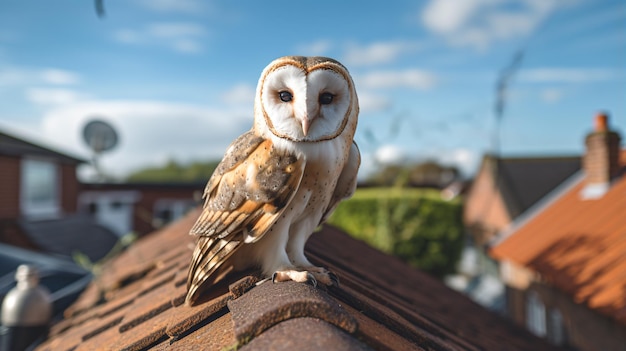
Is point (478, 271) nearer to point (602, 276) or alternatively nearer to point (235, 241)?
point (602, 276)

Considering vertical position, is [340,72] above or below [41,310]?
above

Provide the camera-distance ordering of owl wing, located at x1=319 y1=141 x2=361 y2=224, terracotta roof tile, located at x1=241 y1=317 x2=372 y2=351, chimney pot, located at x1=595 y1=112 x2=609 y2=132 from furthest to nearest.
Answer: chimney pot, located at x1=595 y1=112 x2=609 y2=132 → owl wing, located at x1=319 y1=141 x2=361 y2=224 → terracotta roof tile, located at x1=241 y1=317 x2=372 y2=351

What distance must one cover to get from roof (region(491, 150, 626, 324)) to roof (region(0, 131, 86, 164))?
41.1 ft

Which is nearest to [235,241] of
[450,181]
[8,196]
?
[8,196]

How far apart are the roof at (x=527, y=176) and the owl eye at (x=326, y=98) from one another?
47.3 ft

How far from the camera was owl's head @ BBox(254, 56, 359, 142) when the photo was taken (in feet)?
4.32

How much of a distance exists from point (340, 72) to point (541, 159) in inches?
796

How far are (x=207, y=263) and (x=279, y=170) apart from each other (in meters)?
0.42

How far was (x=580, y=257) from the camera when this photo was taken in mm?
5863

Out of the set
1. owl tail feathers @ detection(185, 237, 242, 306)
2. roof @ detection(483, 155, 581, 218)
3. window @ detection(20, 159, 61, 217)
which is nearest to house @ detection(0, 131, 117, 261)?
window @ detection(20, 159, 61, 217)

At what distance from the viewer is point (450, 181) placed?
2797 cm

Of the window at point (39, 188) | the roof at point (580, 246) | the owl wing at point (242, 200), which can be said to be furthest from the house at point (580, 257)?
the window at point (39, 188)

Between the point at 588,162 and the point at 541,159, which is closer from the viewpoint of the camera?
the point at 588,162

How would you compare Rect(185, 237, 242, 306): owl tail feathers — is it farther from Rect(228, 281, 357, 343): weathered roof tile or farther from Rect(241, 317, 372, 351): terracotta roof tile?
Rect(241, 317, 372, 351): terracotta roof tile
